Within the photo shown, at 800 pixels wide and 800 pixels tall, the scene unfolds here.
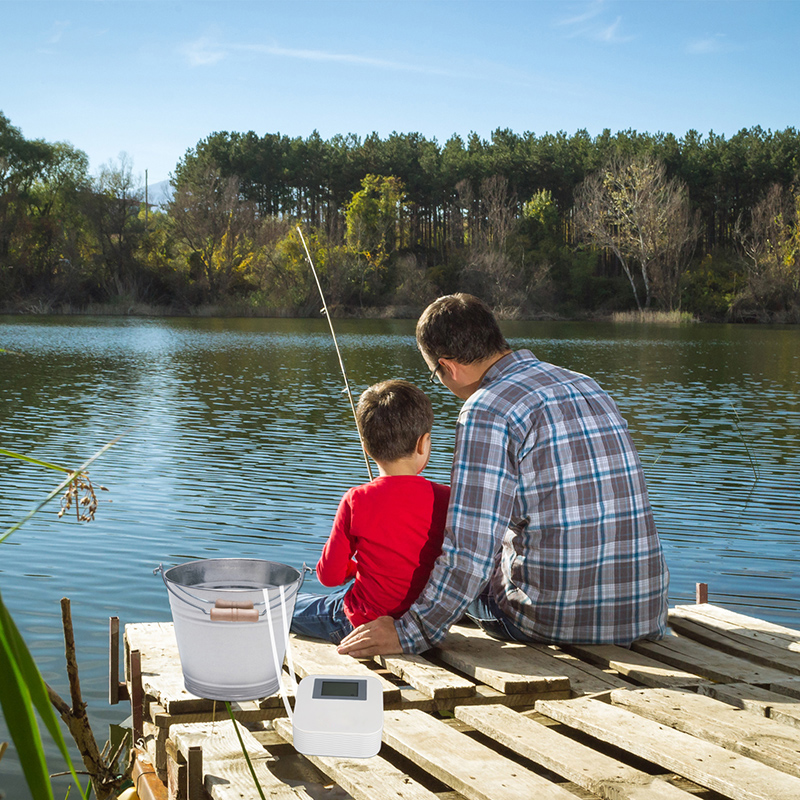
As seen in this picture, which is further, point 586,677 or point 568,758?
point 586,677

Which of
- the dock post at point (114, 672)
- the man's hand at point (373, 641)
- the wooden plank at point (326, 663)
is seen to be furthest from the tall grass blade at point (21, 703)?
the dock post at point (114, 672)

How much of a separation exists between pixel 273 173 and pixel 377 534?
2108 inches

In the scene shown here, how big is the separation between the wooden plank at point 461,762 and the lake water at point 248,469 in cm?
154

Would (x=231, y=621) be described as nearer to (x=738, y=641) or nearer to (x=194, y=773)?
(x=194, y=773)

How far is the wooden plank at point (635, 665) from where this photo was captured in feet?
7.66

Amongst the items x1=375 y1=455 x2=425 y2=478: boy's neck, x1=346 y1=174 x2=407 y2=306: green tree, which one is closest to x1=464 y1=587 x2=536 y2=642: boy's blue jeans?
x1=375 y1=455 x2=425 y2=478: boy's neck

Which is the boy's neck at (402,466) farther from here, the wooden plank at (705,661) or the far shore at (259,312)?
the far shore at (259,312)

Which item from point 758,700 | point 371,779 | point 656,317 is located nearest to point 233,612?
point 371,779

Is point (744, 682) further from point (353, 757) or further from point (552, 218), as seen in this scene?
point (552, 218)

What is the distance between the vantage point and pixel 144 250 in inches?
1849

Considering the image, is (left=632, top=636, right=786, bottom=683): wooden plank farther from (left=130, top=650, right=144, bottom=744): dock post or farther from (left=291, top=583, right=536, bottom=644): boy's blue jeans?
(left=130, top=650, right=144, bottom=744): dock post

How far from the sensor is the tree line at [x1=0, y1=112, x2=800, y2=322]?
42.9 m

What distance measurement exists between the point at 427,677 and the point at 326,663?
294 millimetres

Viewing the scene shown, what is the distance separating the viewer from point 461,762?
5.78ft
